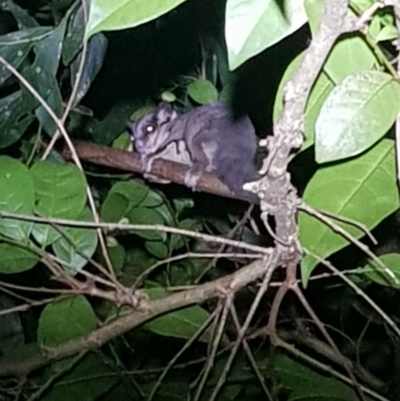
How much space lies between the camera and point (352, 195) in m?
0.55

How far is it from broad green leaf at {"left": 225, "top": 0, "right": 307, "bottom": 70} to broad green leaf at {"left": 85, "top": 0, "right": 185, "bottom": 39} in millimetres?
37

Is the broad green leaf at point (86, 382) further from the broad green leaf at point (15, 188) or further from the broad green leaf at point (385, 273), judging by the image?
the broad green leaf at point (385, 273)

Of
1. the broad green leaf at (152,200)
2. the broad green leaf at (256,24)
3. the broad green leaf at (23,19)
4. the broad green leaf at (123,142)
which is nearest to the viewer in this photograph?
the broad green leaf at (256,24)

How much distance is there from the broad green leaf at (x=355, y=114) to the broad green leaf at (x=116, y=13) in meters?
0.10

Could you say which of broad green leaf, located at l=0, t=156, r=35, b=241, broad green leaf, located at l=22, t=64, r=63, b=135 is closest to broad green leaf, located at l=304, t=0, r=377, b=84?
broad green leaf, located at l=0, t=156, r=35, b=241

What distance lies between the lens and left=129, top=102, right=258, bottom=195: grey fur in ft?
4.35

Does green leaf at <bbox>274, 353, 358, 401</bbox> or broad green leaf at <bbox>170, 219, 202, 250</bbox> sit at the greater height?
green leaf at <bbox>274, 353, 358, 401</bbox>

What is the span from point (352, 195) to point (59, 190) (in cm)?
40

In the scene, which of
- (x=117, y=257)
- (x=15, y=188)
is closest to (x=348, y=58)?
(x=15, y=188)

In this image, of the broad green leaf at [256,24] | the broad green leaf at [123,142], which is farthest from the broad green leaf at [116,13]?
the broad green leaf at [123,142]

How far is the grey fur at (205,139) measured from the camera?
1.33 m

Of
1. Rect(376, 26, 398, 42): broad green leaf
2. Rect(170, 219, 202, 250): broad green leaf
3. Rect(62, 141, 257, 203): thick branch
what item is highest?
Rect(376, 26, 398, 42): broad green leaf

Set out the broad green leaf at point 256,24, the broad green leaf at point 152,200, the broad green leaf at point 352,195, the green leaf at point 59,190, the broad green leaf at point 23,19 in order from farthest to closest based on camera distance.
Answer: the broad green leaf at point 152,200 < the broad green leaf at point 23,19 < the green leaf at point 59,190 < the broad green leaf at point 352,195 < the broad green leaf at point 256,24

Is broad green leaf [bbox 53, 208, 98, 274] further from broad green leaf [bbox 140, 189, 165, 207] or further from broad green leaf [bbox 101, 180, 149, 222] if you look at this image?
broad green leaf [bbox 140, 189, 165, 207]
